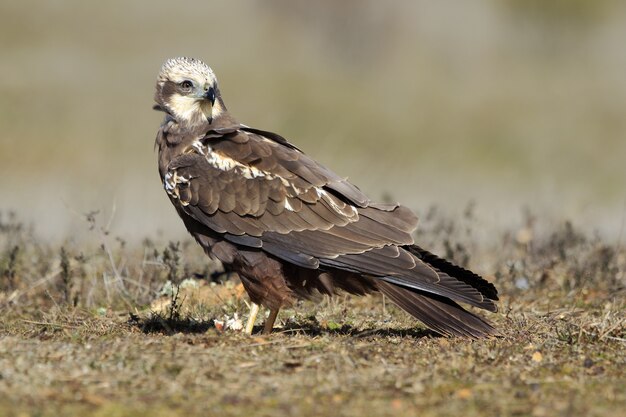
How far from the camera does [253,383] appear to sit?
4.52m

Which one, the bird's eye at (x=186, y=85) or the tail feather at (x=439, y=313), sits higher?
the bird's eye at (x=186, y=85)

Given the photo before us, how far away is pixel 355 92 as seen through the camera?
23.3 meters

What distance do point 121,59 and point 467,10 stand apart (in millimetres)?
10496

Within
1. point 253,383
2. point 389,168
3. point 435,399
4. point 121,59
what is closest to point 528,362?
point 435,399

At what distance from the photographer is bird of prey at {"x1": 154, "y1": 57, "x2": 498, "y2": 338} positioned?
19.4ft

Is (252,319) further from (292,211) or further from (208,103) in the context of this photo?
(208,103)

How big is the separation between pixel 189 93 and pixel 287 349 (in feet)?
7.74

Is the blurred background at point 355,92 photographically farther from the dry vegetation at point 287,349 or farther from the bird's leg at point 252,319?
the bird's leg at point 252,319

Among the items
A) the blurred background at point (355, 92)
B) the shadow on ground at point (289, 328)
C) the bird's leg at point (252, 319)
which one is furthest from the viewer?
the blurred background at point (355, 92)

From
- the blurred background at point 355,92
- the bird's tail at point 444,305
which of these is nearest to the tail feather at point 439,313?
the bird's tail at point 444,305

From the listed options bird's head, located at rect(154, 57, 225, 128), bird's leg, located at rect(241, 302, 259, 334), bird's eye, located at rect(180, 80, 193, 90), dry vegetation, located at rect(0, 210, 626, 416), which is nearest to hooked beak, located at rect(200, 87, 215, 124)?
bird's head, located at rect(154, 57, 225, 128)

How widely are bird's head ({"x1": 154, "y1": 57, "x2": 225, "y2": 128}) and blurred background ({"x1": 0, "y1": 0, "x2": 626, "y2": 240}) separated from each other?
4772 mm

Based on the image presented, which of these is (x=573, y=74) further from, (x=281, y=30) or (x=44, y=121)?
(x=44, y=121)

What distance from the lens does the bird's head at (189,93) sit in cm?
674
